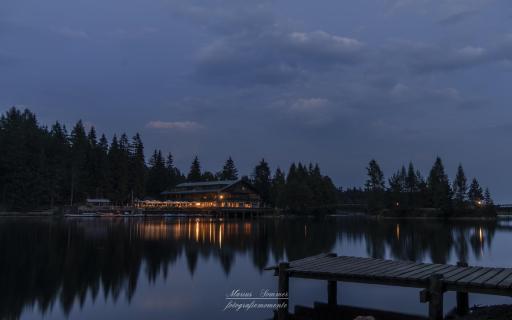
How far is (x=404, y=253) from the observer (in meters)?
35.9

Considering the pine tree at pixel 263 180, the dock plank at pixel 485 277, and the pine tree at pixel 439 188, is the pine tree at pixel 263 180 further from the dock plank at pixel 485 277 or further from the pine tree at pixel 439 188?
the dock plank at pixel 485 277

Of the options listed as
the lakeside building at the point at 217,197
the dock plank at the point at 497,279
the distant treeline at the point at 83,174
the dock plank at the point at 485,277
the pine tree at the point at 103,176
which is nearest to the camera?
the dock plank at the point at 497,279

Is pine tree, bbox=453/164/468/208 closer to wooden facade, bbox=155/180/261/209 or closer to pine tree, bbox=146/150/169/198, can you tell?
wooden facade, bbox=155/180/261/209

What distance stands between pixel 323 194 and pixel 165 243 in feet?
275

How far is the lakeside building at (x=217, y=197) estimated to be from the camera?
111500 mm

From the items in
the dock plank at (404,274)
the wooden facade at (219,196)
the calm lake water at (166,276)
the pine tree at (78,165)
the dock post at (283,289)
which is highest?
the pine tree at (78,165)

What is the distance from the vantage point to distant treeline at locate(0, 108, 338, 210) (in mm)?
91000

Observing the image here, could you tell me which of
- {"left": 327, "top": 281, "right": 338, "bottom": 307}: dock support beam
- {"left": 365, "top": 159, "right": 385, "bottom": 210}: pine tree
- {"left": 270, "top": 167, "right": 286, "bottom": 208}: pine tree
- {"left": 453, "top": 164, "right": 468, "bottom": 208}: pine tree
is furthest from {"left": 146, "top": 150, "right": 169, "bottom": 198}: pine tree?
{"left": 327, "top": 281, "right": 338, "bottom": 307}: dock support beam

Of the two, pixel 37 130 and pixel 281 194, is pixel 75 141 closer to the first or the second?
pixel 37 130

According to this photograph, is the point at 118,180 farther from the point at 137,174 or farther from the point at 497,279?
the point at 497,279

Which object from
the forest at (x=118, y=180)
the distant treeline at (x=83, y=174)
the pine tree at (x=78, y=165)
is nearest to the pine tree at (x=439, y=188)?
the forest at (x=118, y=180)

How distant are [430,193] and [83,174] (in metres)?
82.7

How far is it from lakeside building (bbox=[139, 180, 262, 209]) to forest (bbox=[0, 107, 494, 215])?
22.3ft

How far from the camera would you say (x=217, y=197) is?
11262 centimetres
